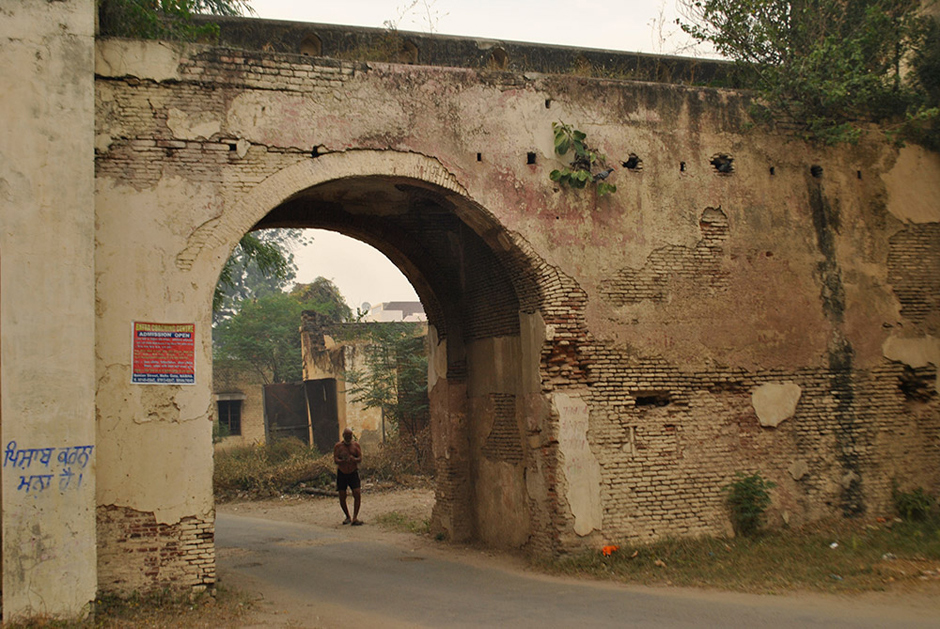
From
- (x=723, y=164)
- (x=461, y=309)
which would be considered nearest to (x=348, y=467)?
(x=461, y=309)

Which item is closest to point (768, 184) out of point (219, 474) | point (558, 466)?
point (558, 466)

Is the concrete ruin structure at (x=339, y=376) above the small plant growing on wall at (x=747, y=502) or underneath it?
above

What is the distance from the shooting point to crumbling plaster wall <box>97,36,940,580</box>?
22.8 feet

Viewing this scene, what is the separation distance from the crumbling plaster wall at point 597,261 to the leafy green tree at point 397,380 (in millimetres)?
7732

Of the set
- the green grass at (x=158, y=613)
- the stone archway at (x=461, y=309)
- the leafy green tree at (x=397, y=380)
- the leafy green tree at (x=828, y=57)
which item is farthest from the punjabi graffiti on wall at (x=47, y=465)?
the leafy green tree at (x=397, y=380)

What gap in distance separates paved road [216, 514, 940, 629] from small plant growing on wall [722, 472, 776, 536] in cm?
161

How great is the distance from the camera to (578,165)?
325 inches

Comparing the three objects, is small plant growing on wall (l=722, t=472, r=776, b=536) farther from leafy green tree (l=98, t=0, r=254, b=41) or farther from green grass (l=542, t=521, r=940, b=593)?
leafy green tree (l=98, t=0, r=254, b=41)

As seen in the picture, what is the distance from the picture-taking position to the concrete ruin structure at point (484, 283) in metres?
6.27

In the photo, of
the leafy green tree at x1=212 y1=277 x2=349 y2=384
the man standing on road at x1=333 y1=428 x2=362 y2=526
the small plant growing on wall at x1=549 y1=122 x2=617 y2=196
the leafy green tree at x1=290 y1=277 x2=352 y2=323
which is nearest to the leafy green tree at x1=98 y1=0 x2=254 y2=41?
the small plant growing on wall at x1=549 y1=122 x2=617 y2=196

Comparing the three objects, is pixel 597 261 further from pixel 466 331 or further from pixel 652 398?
pixel 466 331

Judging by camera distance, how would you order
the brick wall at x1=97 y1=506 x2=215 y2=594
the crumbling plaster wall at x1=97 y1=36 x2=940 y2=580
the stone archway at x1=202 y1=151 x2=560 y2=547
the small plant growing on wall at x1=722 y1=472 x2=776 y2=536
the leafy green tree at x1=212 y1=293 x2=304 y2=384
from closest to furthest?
the brick wall at x1=97 y1=506 x2=215 y2=594, the crumbling plaster wall at x1=97 y1=36 x2=940 y2=580, the stone archway at x1=202 y1=151 x2=560 y2=547, the small plant growing on wall at x1=722 y1=472 x2=776 y2=536, the leafy green tree at x1=212 y1=293 x2=304 y2=384

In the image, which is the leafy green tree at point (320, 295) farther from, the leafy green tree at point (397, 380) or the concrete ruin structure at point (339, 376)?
the leafy green tree at point (397, 380)

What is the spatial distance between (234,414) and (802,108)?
19.0 metres
